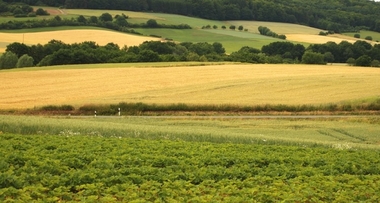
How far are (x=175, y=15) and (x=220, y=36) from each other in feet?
83.4

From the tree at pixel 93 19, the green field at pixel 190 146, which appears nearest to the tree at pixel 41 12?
the tree at pixel 93 19

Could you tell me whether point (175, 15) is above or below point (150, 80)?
above

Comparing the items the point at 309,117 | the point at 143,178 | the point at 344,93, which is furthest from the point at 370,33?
the point at 143,178

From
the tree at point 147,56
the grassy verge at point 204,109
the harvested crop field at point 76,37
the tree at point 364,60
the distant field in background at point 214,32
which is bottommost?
the grassy verge at point 204,109

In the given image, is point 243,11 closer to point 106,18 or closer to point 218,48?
point 106,18

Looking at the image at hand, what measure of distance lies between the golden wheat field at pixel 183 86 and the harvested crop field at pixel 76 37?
29.2 metres

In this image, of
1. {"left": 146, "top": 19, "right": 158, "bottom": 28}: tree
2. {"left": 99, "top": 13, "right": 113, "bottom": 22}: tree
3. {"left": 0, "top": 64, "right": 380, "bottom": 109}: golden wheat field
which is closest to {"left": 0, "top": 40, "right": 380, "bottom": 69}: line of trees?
{"left": 0, "top": 64, "right": 380, "bottom": 109}: golden wheat field

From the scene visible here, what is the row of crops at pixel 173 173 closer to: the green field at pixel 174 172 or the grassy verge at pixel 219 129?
the green field at pixel 174 172

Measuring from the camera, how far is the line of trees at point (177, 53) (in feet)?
280

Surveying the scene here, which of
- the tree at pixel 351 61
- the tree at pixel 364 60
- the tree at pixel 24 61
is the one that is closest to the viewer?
the tree at pixel 24 61

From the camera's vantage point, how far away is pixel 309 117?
43.5m

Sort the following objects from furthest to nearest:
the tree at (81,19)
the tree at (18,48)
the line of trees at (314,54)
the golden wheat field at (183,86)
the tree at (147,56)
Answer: the tree at (81,19), the line of trees at (314,54), the tree at (18,48), the tree at (147,56), the golden wheat field at (183,86)

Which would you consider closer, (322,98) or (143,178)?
(143,178)

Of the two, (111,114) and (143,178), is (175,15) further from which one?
(143,178)
